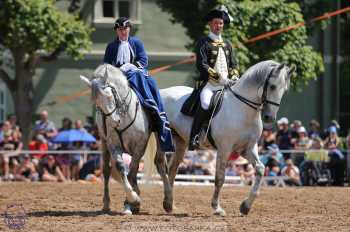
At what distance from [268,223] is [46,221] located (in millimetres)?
2631

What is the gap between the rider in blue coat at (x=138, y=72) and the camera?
521 inches

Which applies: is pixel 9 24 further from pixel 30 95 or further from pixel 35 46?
pixel 30 95

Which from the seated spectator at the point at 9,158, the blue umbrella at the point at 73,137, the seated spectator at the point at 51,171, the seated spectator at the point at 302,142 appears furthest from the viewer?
the blue umbrella at the point at 73,137

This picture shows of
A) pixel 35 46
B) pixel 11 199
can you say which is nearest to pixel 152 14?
pixel 35 46

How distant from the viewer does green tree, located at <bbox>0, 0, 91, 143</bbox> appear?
24.9 m

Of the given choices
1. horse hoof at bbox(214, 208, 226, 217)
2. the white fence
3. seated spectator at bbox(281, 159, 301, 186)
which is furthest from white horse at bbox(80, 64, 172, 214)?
seated spectator at bbox(281, 159, 301, 186)

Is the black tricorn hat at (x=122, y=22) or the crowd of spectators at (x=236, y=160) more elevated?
the black tricorn hat at (x=122, y=22)

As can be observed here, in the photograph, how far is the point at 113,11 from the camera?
30203 millimetres

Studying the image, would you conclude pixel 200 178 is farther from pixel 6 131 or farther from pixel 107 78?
pixel 107 78

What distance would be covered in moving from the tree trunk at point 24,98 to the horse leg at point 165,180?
44.4 feet

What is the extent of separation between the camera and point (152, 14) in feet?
99.9

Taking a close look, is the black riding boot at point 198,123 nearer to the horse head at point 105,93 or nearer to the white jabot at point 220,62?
the white jabot at point 220,62

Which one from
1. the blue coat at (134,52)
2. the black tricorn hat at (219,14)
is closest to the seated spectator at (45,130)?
the blue coat at (134,52)

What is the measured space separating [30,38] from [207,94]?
12.5 meters
